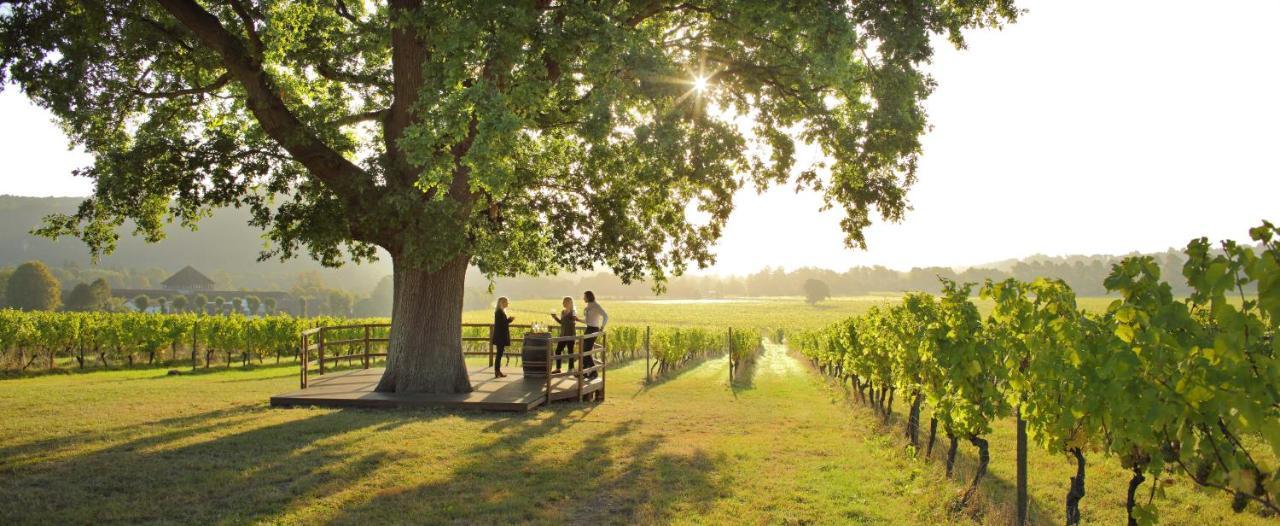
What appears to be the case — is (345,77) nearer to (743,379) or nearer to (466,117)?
(466,117)

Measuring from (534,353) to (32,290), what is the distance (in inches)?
3919

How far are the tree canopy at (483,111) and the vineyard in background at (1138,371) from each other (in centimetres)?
458

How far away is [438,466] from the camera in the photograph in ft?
27.5

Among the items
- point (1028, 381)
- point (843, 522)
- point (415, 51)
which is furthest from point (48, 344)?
point (1028, 381)

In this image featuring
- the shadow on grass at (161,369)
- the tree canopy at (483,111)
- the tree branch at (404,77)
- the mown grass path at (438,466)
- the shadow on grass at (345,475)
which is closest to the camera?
the shadow on grass at (345,475)

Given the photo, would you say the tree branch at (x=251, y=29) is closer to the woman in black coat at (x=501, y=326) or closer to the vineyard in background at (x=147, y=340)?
the woman in black coat at (x=501, y=326)

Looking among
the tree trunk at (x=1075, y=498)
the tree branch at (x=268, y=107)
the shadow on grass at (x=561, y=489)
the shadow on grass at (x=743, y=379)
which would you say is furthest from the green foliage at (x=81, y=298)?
the tree trunk at (x=1075, y=498)

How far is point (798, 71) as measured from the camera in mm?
12562

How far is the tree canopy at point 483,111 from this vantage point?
35.0 ft

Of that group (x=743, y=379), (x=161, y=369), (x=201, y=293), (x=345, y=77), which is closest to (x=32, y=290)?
(x=201, y=293)

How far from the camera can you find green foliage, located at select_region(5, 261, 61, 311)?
8562 centimetres

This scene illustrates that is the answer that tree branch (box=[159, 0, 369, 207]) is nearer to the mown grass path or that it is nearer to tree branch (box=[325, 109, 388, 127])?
tree branch (box=[325, 109, 388, 127])

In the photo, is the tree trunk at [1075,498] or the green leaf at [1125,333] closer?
the green leaf at [1125,333]

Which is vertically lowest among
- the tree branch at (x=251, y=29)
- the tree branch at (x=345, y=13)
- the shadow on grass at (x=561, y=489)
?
the shadow on grass at (x=561, y=489)
